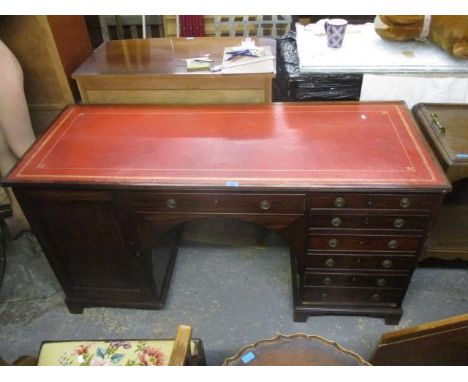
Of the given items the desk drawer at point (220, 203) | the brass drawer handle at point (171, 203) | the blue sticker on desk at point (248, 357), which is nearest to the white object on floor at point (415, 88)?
the desk drawer at point (220, 203)

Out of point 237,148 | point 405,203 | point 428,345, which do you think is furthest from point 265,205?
point 428,345

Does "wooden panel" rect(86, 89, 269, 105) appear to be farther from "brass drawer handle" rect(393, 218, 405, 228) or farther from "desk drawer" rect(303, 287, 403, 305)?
"desk drawer" rect(303, 287, 403, 305)

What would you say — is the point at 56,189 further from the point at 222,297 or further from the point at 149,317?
the point at 222,297

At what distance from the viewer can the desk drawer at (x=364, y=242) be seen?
1617 mm

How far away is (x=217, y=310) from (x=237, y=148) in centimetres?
93

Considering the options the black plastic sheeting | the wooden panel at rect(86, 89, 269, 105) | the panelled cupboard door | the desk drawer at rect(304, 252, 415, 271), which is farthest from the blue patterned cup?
the panelled cupboard door

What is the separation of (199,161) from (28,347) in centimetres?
131

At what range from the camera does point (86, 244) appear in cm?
177

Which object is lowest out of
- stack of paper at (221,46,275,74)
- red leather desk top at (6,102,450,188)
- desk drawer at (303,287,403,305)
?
desk drawer at (303,287,403,305)

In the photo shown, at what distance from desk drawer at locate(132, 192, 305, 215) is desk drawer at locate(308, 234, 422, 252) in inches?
7.9

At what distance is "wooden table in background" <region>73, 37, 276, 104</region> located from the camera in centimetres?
192

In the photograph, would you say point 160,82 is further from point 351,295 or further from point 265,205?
point 351,295

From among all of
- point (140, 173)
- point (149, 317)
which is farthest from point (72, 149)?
point (149, 317)

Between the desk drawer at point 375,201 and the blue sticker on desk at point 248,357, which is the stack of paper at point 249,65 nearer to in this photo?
the desk drawer at point 375,201
